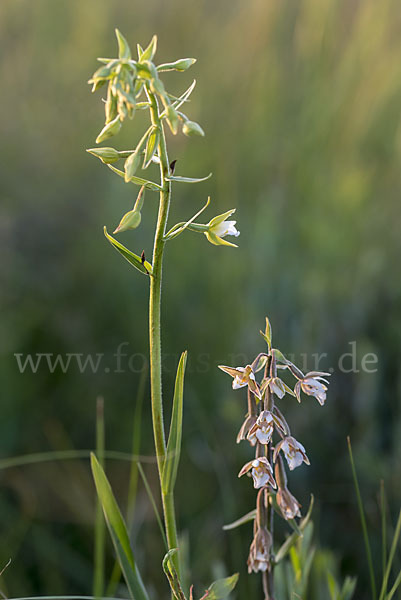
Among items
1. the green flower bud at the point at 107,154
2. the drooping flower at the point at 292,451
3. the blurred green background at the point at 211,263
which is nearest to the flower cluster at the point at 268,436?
the drooping flower at the point at 292,451

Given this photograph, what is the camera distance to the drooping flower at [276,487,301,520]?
0.93 metres

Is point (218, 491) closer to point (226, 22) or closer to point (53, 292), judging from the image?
point (53, 292)

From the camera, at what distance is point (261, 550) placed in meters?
0.94

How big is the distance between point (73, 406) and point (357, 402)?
1.08 m

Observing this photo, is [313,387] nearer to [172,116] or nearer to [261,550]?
[261,550]

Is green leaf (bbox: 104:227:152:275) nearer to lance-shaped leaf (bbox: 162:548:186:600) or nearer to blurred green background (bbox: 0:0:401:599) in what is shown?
lance-shaped leaf (bbox: 162:548:186:600)

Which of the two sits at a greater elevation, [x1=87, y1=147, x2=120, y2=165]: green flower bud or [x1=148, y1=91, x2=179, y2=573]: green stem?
[x1=87, y1=147, x2=120, y2=165]: green flower bud

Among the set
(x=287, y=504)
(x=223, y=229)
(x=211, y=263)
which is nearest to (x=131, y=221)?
(x=223, y=229)

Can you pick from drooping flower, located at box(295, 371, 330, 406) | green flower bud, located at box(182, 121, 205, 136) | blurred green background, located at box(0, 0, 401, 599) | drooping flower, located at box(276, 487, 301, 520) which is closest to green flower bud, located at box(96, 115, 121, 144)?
green flower bud, located at box(182, 121, 205, 136)

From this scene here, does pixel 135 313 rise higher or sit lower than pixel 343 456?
higher

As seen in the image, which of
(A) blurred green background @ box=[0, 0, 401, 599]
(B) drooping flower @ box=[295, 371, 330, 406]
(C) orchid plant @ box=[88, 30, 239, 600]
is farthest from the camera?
(A) blurred green background @ box=[0, 0, 401, 599]

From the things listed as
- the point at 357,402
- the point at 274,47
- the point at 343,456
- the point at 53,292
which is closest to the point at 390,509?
the point at 343,456

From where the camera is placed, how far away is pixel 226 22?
3309mm

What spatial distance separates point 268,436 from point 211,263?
5.52 feet
